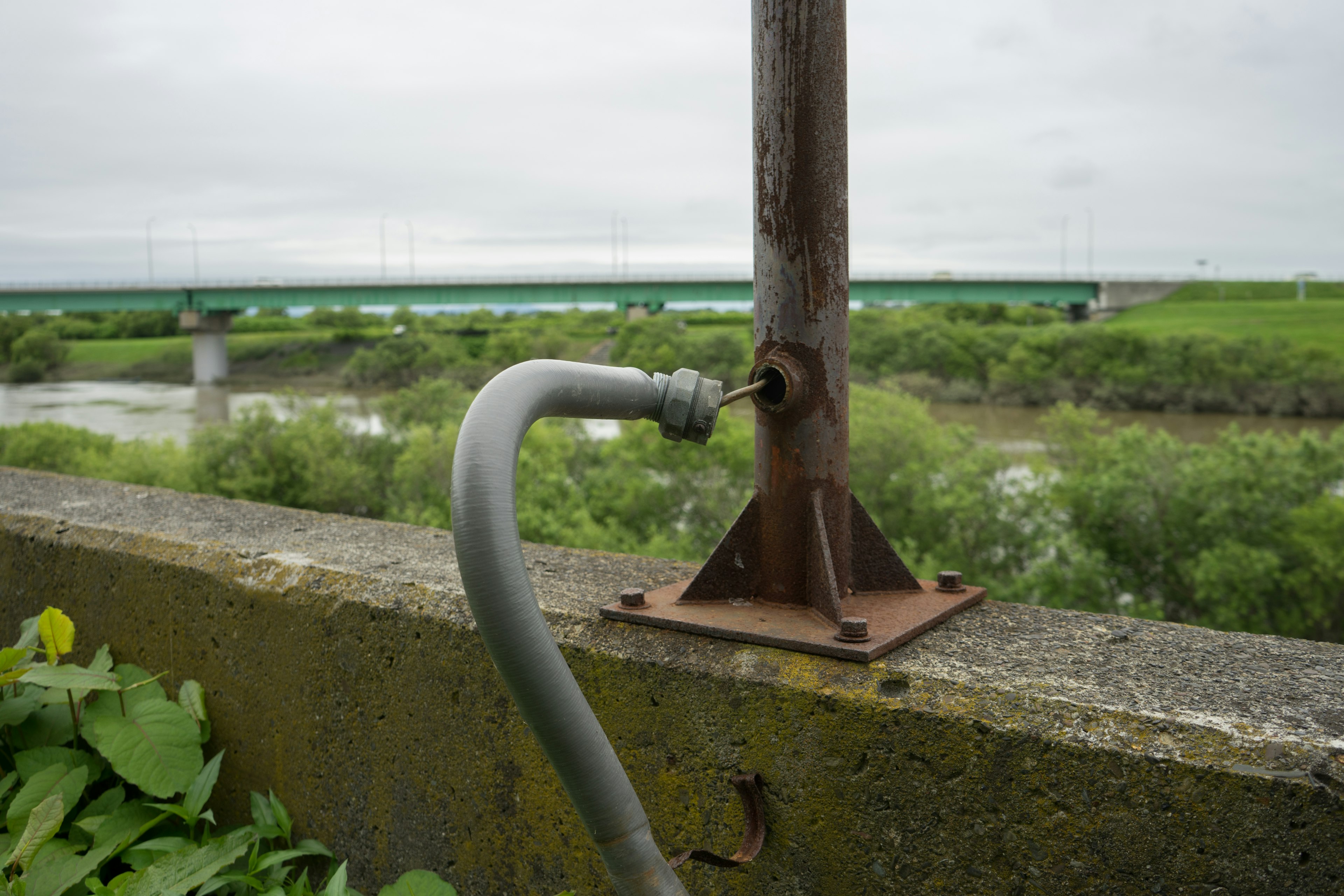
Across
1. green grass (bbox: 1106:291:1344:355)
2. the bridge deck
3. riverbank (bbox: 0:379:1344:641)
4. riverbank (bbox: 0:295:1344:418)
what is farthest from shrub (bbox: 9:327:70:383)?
green grass (bbox: 1106:291:1344:355)

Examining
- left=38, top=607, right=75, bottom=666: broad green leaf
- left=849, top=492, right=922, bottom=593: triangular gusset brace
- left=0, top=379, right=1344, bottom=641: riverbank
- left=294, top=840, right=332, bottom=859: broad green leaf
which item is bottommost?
left=0, top=379, right=1344, bottom=641: riverbank

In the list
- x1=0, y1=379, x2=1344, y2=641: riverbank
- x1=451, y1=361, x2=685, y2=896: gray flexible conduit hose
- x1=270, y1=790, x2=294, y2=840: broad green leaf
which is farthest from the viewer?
x1=0, y1=379, x2=1344, y2=641: riverbank

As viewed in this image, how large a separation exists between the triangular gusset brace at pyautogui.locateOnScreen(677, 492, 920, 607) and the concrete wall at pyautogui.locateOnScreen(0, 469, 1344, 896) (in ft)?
0.47

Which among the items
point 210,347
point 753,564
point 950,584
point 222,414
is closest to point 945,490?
point 950,584

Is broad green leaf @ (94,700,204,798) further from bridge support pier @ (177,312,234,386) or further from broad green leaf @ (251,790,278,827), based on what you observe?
bridge support pier @ (177,312,234,386)

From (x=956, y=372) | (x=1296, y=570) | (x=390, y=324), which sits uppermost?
(x=390, y=324)

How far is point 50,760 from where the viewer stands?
2.03 meters

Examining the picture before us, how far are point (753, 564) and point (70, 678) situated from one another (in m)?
1.43

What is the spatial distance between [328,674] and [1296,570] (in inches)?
712

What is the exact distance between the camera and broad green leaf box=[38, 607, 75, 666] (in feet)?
6.53

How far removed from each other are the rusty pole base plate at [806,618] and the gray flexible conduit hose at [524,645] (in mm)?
428

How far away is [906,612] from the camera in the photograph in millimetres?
1688

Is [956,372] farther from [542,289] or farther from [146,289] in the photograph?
[146,289]

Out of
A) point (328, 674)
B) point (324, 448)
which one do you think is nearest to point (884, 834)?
point (328, 674)
